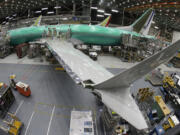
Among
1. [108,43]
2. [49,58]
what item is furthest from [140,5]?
[49,58]

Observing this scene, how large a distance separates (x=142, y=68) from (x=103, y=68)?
3.95 meters

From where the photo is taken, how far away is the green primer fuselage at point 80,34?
15227 millimetres

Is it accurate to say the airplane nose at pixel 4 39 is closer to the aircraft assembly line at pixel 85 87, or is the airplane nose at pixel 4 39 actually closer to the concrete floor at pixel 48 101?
the aircraft assembly line at pixel 85 87

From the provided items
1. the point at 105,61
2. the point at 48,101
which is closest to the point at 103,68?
the point at 48,101

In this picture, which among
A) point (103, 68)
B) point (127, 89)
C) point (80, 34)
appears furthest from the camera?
point (80, 34)

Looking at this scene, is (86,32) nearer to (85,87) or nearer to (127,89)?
(85,87)

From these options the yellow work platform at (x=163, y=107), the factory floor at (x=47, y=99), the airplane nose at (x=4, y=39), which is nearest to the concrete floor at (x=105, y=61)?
the factory floor at (x=47, y=99)

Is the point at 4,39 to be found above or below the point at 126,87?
above

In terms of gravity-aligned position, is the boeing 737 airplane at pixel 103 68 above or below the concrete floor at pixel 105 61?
above

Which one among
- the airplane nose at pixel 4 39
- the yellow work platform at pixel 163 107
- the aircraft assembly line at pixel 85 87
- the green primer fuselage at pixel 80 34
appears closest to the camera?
the aircraft assembly line at pixel 85 87

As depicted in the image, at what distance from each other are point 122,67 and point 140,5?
29.9 meters

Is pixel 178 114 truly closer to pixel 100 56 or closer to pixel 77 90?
pixel 77 90

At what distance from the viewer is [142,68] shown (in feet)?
13.7

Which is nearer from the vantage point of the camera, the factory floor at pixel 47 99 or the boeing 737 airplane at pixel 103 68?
the boeing 737 airplane at pixel 103 68
